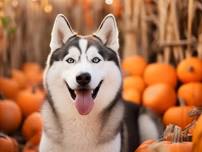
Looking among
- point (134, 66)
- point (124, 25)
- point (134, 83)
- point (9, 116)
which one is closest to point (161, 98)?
point (134, 83)

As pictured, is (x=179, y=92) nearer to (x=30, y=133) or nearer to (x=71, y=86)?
(x=30, y=133)

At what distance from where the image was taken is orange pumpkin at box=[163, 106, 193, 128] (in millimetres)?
2742

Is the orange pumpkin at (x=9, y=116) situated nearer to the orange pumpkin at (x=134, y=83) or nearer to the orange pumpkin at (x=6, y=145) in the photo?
the orange pumpkin at (x=6, y=145)

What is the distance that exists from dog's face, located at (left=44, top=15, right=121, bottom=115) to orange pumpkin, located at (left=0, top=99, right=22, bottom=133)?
859mm

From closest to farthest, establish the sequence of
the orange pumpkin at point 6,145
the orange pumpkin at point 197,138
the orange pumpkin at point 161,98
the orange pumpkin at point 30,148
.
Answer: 1. the orange pumpkin at point 197,138
2. the orange pumpkin at point 6,145
3. the orange pumpkin at point 30,148
4. the orange pumpkin at point 161,98

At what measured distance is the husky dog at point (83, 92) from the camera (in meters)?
2.31

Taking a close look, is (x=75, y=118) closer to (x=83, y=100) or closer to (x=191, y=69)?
(x=83, y=100)

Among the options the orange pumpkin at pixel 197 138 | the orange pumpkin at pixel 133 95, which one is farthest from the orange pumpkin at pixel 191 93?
the orange pumpkin at pixel 197 138

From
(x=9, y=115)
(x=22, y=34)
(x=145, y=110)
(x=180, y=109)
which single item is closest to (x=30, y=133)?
(x=9, y=115)

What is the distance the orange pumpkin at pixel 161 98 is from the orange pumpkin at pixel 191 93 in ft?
0.20

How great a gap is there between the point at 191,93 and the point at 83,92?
1.13 metres

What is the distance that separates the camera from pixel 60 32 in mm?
2379

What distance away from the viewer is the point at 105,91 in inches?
94.3

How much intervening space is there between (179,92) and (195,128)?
Answer: 1.17 meters
